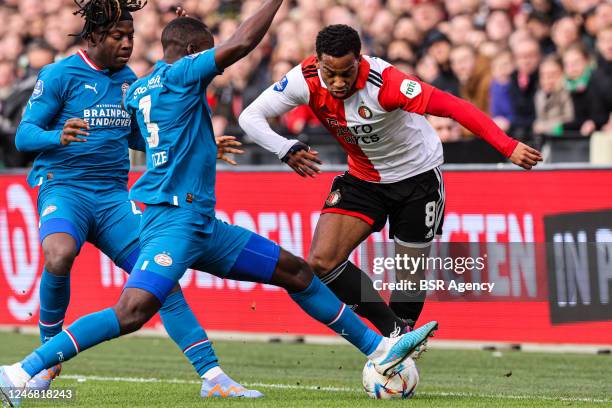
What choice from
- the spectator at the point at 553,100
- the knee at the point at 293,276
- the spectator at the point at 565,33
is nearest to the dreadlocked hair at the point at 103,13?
the knee at the point at 293,276

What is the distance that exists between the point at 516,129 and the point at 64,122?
21.1 ft

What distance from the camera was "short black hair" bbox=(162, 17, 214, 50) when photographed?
7848 millimetres

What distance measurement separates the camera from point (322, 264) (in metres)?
8.99

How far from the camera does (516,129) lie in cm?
1404

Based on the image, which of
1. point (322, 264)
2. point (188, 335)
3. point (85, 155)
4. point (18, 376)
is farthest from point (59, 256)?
point (322, 264)

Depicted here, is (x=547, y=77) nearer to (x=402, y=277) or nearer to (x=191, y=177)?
(x=402, y=277)

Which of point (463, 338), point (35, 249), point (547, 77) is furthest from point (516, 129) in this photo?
point (35, 249)

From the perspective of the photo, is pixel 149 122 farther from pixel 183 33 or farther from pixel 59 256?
pixel 59 256

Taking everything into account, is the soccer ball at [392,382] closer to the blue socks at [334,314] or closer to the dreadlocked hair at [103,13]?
the blue socks at [334,314]

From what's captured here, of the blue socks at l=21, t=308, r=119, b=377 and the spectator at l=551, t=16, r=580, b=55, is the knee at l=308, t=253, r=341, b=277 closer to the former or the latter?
the blue socks at l=21, t=308, r=119, b=377

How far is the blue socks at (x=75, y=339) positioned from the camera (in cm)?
741

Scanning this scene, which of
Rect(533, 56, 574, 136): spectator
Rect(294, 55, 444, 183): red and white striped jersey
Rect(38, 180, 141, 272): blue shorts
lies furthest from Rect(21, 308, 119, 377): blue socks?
Rect(533, 56, 574, 136): spectator

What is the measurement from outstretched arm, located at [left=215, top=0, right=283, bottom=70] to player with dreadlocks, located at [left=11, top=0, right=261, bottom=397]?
156 centimetres

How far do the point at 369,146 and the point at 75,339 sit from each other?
254 centimetres
